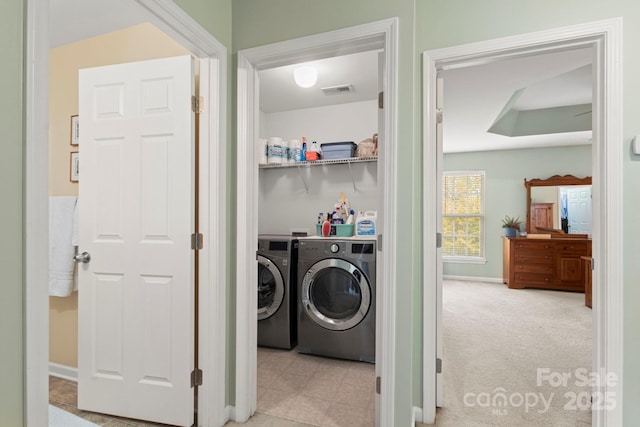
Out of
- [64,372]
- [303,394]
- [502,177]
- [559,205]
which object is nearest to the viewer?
[303,394]

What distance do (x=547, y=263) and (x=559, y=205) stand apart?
3.38 ft

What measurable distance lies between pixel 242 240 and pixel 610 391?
1.90 metres

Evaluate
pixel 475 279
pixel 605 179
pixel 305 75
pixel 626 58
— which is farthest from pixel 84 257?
pixel 475 279

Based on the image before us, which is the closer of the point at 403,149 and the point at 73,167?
the point at 403,149

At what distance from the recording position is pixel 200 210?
1.75 m

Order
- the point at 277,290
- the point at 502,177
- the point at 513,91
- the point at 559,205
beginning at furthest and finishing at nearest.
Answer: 1. the point at 502,177
2. the point at 559,205
3. the point at 513,91
4. the point at 277,290

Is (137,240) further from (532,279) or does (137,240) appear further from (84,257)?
(532,279)

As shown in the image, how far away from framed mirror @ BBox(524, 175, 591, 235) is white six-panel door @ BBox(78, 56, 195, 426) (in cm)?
578

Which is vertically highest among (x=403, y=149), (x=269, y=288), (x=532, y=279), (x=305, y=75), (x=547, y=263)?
(x=305, y=75)

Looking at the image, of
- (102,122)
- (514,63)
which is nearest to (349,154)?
(514,63)

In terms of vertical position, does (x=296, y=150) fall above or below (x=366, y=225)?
above

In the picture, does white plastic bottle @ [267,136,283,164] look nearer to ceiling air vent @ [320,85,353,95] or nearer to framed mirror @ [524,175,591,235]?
ceiling air vent @ [320,85,353,95]

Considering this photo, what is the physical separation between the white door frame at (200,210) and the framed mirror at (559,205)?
5633 millimetres

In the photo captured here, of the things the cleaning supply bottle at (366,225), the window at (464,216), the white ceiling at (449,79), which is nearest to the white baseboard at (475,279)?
the window at (464,216)
